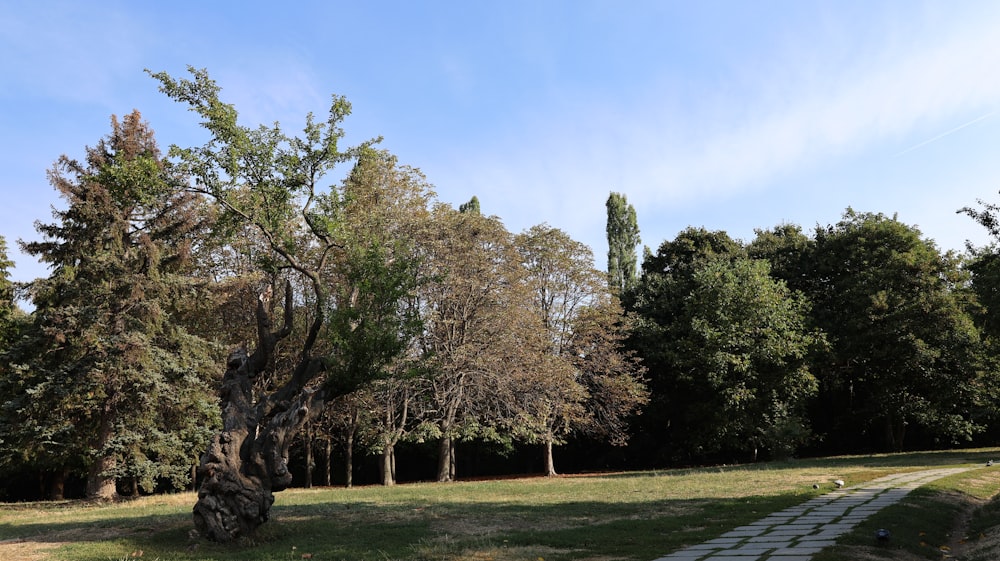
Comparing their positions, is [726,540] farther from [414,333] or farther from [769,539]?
[414,333]

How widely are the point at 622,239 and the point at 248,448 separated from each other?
33.4 meters

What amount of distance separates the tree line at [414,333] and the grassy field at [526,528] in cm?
139

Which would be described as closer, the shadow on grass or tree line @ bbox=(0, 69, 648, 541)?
the shadow on grass

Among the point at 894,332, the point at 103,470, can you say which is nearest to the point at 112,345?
the point at 103,470

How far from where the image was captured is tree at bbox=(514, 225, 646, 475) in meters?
28.1

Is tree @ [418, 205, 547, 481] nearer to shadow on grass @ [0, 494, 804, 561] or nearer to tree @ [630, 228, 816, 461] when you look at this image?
tree @ [630, 228, 816, 461]

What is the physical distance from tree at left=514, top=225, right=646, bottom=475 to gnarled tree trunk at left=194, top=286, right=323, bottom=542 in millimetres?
16658

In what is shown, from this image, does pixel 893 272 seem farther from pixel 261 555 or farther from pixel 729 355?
pixel 261 555

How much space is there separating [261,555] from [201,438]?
1479cm

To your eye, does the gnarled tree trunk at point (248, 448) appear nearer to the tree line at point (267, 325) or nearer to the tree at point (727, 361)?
the tree line at point (267, 325)

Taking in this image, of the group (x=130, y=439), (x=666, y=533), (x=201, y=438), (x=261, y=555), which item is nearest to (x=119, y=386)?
(x=130, y=439)

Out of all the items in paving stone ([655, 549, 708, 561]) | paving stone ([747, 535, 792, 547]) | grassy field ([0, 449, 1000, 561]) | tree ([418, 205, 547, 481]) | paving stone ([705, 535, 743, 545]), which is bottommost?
grassy field ([0, 449, 1000, 561])

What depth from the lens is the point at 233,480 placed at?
9.87m

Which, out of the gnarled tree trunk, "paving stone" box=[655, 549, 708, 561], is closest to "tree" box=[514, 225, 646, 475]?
the gnarled tree trunk
